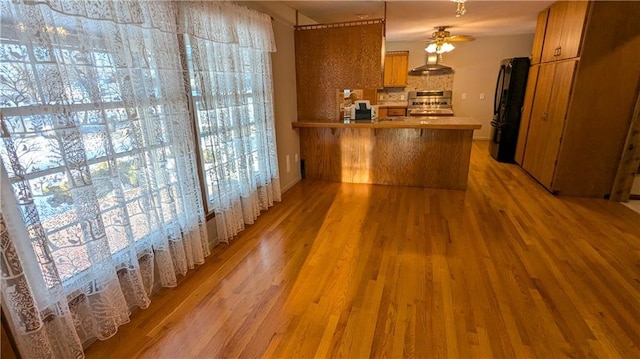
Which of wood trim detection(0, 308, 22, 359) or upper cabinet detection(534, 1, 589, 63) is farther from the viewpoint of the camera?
upper cabinet detection(534, 1, 589, 63)

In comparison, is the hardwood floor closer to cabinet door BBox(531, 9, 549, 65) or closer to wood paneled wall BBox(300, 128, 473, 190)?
wood paneled wall BBox(300, 128, 473, 190)

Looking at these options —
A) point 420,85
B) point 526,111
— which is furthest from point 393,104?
point 526,111

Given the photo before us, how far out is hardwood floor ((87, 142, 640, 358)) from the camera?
5.16 feet

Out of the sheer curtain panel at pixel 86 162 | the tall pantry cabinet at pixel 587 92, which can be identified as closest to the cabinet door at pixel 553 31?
the tall pantry cabinet at pixel 587 92

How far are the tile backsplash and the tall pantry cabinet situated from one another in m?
2.97

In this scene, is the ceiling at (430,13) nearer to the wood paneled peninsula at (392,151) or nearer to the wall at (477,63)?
the wall at (477,63)

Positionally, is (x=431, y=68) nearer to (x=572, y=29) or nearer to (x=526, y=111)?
(x=526, y=111)

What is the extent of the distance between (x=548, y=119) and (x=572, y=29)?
40.0 inches

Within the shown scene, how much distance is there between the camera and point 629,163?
3.26 m

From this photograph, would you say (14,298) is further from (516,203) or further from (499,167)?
(499,167)

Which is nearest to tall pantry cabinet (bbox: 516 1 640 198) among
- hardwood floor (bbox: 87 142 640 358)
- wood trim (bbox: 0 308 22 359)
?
hardwood floor (bbox: 87 142 640 358)

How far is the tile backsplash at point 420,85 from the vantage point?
6984mm

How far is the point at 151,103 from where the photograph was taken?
175 centimetres

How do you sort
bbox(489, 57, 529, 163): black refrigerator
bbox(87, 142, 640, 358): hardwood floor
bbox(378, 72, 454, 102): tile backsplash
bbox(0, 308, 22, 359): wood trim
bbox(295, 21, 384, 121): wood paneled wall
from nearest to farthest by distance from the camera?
bbox(0, 308, 22, 359): wood trim
bbox(87, 142, 640, 358): hardwood floor
bbox(295, 21, 384, 121): wood paneled wall
bbox(489, 57, 529, 163): black refrigerator
bbox(378, 72, 454, 102): tile backsplash
